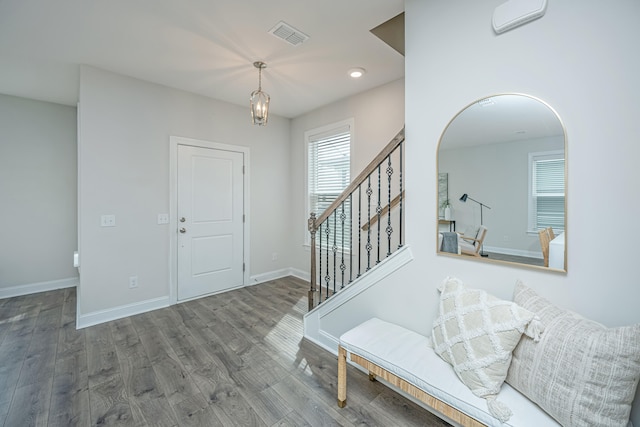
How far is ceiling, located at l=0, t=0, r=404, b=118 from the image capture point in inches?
79.1

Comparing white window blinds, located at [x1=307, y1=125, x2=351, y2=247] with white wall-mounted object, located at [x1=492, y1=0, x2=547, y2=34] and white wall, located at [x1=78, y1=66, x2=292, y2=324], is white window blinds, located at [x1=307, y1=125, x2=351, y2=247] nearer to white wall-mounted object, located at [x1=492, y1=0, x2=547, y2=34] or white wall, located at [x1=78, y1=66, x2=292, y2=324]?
white wall, located at [x1=78, y1=66, x2=292, y2=324]

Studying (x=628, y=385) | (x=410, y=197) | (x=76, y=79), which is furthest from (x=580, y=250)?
(x=76, y=79)

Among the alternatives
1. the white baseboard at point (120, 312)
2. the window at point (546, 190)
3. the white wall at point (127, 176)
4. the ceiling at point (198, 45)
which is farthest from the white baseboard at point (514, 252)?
the white baseboard at point (120, 312)

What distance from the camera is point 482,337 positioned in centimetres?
133

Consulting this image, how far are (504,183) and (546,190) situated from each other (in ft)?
0.68

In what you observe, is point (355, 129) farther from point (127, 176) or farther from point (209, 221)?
point (127, 176)

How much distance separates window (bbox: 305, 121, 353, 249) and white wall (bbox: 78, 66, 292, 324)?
1.29m

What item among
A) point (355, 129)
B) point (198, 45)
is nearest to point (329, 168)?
point (355, 129)

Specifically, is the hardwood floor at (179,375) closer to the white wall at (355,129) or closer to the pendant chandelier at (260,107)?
the white wall at (355,129)

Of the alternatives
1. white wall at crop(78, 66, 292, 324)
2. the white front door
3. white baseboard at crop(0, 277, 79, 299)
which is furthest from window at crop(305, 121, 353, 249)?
white baseboard at crop(0, 277, 79, 299)

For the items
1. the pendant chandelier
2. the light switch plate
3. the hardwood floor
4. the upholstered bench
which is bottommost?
the hardwood floor

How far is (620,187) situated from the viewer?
1.19 metres

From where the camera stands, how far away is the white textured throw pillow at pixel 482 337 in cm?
124

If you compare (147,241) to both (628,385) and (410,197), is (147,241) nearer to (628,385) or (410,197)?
(410,197)
